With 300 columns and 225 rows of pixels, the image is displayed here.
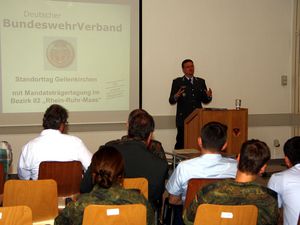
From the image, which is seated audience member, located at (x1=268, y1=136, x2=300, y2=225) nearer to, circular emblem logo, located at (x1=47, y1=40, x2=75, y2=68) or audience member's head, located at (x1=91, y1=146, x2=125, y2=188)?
audience member's head, located at (x1=91, y1=146, x2=125, y2=188)

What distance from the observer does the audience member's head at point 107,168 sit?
2.17 m

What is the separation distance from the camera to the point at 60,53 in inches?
257

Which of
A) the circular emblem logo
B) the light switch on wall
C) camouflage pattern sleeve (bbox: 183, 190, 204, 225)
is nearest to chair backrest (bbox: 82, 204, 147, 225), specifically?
camouflage pattern sleeve (bbox: 183, 190, 204, 225)

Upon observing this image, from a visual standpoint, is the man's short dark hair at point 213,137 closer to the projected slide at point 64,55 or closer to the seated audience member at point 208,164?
the seated audience member at point 208,164

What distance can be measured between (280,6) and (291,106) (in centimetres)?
167

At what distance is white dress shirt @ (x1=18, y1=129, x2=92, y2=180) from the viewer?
3643 millimetres

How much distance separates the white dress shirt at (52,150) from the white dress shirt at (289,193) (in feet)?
5.24

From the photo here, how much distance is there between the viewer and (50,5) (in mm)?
6348

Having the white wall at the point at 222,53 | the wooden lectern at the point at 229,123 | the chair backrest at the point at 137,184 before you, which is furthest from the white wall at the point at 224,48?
the chair backrest at the point at 137,184

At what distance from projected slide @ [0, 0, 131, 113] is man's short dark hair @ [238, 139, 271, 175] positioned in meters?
4.43

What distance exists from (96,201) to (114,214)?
0.13m

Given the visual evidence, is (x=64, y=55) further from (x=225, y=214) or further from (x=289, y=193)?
(x=225, y=214)

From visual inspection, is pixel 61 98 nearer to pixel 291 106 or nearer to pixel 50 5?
pixel 50 5

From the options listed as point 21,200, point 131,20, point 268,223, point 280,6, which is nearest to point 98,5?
point 131,20
